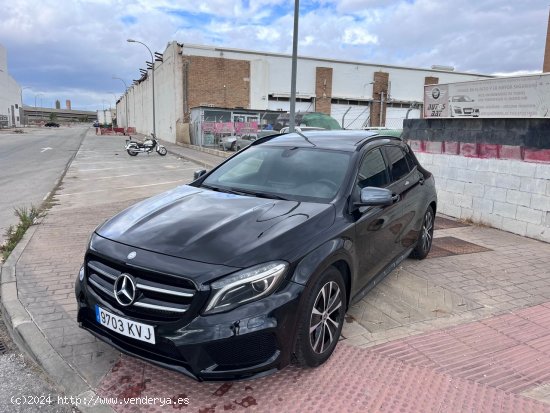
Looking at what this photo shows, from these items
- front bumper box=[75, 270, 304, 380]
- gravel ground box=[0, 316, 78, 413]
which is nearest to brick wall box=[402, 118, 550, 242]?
front bumper box=[75, 270, 304, 380]

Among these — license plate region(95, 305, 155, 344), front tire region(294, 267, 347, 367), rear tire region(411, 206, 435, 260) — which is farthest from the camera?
rear tire region(411, 206, 435, 260)

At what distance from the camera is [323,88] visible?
131 ft

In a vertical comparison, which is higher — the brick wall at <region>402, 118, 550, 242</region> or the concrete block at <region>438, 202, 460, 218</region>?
the brick wall at <region>402, 118, 550, 242</region>

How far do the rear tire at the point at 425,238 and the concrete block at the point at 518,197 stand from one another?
81.7 inches

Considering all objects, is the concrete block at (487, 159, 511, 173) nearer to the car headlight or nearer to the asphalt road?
the car headlight

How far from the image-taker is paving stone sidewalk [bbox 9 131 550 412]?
280cm

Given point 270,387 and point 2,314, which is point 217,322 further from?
point 2,314

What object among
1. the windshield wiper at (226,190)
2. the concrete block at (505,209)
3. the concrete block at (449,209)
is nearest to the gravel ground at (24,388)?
the windshield wiper at (226,190)

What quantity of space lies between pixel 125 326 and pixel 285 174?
191 centimetres

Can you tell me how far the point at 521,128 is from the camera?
6742 millimetres

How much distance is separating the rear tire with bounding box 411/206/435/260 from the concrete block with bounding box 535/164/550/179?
2079 millimetres

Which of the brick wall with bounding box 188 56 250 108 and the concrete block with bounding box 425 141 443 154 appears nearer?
the concrete block with bounding box 425 141 443 154

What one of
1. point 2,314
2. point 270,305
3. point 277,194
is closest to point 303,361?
point 270,305

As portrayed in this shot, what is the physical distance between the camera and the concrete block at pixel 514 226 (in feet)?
22.6
